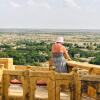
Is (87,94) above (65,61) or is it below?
below

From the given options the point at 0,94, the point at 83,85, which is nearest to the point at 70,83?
the point at 83,85

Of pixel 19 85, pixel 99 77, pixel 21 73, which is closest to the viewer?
pixel 99 77

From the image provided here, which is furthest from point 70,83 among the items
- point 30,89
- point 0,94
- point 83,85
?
point 0,94

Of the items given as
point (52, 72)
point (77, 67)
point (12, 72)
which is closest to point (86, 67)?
point (77, 67)

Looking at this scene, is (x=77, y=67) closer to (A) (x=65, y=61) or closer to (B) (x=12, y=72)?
(A) (x=65, y=61)

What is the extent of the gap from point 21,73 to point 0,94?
1092 millimetres

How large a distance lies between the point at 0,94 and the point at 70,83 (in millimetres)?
2470

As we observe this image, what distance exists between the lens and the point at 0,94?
1511 centimetres

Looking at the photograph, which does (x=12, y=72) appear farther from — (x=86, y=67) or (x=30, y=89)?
(x=86, y=67)

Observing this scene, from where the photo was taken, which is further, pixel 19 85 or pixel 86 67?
pixel 19 85

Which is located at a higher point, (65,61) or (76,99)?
(65,61)

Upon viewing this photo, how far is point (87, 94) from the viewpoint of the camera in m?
14.6

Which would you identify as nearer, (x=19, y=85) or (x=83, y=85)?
(x=83, y=85)

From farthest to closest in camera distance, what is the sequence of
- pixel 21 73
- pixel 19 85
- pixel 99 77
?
pixel 19 85
pixel 21 73
pixel 99 77
